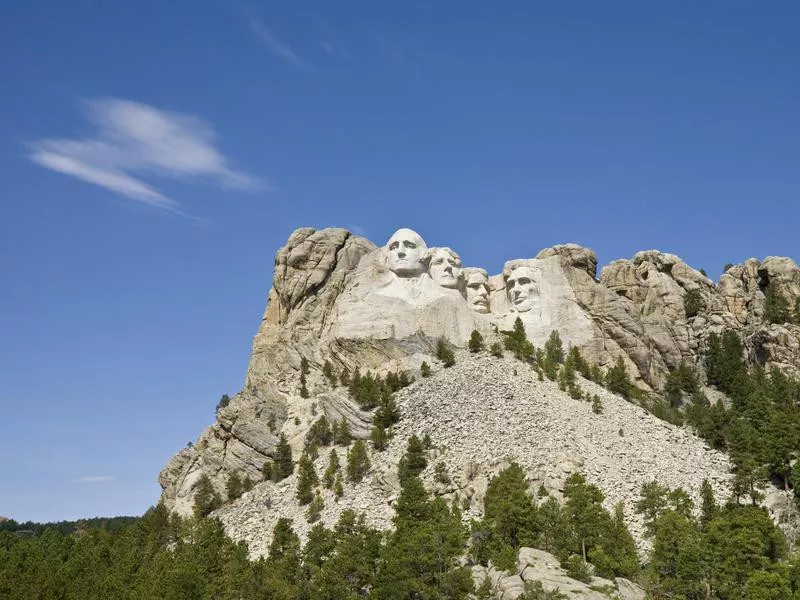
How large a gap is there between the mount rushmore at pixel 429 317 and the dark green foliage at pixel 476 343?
1.45 meters

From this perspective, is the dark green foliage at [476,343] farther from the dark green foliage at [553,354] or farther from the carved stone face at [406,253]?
the carved stone face at [406,253]

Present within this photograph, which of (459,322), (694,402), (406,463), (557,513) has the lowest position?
(557,513)

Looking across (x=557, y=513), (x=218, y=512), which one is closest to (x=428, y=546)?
(x=557, y=513)

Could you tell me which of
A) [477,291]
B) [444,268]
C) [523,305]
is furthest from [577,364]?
[444,268]

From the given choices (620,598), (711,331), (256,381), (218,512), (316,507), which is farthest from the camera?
(711,331)

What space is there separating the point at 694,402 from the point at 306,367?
30450 mm

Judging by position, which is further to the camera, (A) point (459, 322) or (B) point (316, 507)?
(A) point (459, 322)

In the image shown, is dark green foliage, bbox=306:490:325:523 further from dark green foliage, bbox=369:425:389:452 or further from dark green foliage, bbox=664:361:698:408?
dark green foliage, bbox=664:361:698:408

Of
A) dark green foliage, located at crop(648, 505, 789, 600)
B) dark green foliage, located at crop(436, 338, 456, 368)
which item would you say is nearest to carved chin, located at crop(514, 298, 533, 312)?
dark green foliage, located at crop(436, 338, 456, 368)

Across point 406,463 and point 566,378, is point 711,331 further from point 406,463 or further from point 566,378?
point 406,463

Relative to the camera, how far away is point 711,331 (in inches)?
3730

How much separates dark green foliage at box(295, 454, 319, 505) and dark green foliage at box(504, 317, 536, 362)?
18.3 metres

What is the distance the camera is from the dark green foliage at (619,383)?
84.8 meters

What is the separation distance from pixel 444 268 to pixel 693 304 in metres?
22.8
